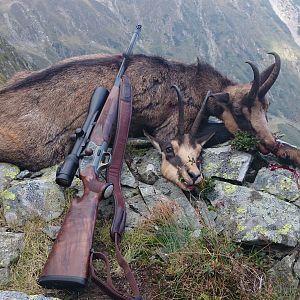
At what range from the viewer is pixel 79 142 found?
7891 mm

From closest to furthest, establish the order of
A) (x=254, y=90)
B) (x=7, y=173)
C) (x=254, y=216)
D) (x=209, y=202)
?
(x=254, y=216)
(x=209, y=202)
(x=7, y=173)
(x=254, y=90)

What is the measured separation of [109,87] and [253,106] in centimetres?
328

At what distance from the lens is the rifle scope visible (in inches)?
288

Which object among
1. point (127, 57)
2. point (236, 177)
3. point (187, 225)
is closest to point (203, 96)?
point (127, 57)

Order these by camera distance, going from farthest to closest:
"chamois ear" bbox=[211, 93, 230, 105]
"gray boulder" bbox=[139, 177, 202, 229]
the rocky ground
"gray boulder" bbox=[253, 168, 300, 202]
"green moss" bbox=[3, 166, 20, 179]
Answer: "chamois ear" bbox=[211, 93, 230, 105], "green moss" bbox=[3, 166, 20, 179], "gray boulder" bbox=[253, 168, 300, 202], "gray boulder" bbox=[139, 177, 202, 229], the rocky ground

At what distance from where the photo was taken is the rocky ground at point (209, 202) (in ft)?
22.7

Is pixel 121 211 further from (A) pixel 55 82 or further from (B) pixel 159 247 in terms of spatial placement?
(A) pixel 55 82

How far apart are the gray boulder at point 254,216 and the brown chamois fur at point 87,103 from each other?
2.01 m

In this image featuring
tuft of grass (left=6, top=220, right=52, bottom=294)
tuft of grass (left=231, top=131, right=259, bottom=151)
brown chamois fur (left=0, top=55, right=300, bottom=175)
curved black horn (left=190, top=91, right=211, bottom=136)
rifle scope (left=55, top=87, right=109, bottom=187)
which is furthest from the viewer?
curved black horn (left=190, top=91, right=211, bottom=136)

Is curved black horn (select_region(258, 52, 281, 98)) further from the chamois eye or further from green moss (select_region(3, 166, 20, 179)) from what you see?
green moss (select_region(3, 166, 20, 179))

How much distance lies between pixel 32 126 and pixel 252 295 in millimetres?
5603

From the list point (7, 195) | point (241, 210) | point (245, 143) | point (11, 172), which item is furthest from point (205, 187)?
point (11, 172)

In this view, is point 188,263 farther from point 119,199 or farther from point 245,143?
point 245,143

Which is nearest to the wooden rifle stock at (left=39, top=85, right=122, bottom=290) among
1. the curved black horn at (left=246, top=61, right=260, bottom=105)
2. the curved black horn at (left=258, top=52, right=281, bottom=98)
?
the curved black horn at (left=246, top=61, right=260, bottom=105)
